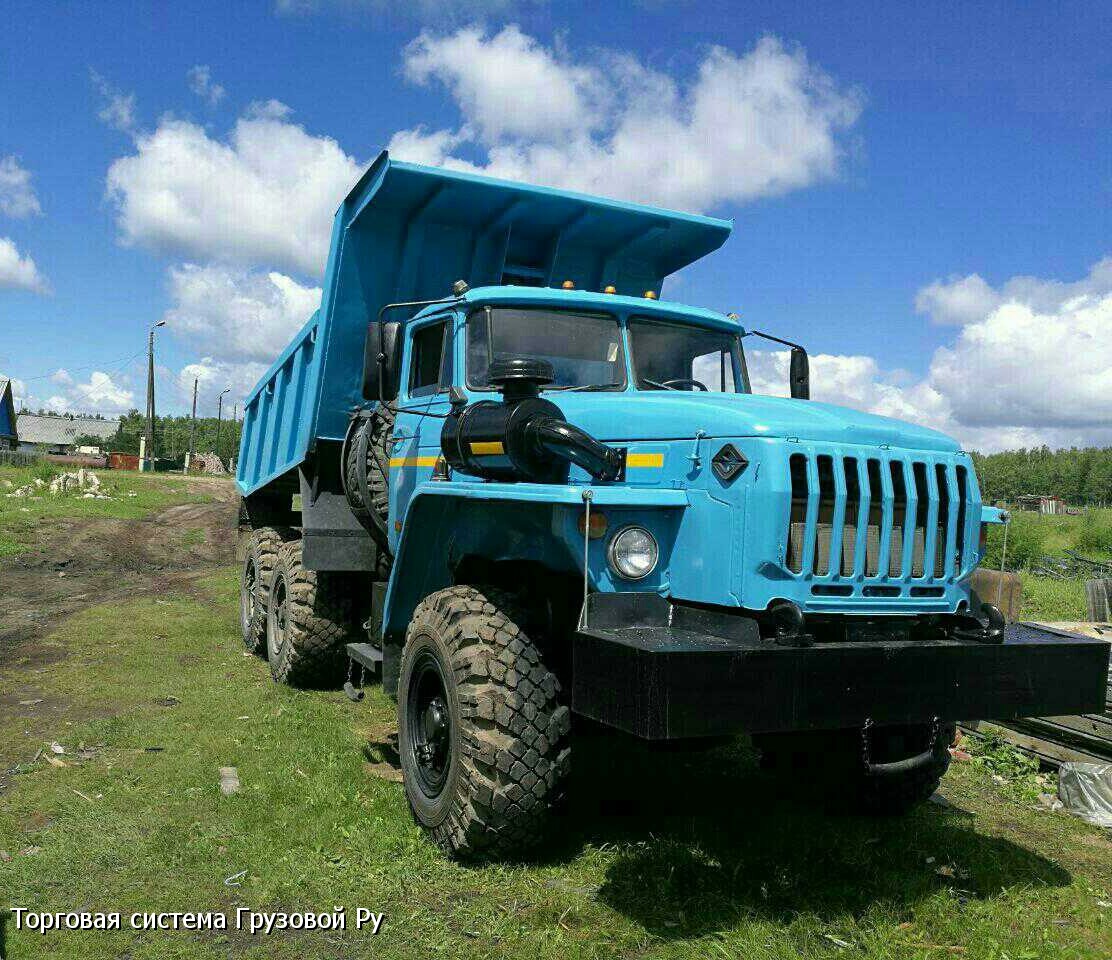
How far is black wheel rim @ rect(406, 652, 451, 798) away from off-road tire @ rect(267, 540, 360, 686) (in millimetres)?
2913

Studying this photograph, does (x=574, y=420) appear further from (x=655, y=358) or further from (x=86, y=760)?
(x=86, y=760)

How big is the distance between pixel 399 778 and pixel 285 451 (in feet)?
12.4

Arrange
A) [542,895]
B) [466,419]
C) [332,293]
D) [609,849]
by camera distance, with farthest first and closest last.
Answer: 1. [332,293]
2. [466,419]
3. [609,849]
4. [542,895]

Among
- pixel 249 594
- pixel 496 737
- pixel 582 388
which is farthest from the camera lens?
pixel 249 594

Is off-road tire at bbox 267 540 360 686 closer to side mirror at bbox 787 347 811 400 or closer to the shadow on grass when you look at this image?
the shadow on grass

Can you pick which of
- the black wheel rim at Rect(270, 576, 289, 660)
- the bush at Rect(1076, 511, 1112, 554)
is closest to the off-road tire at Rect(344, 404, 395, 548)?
the black wheel rim at Rect(270, 576, 289, 660)

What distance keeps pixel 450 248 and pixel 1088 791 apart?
5144 millimetres

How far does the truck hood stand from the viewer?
142 inches

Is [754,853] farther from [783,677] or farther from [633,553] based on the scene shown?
[633,553]

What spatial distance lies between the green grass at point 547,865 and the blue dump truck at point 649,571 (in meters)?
0.29

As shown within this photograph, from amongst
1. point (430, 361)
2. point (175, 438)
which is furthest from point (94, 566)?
point (175, 438)

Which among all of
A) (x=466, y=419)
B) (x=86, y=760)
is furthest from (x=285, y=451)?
(x=466, y=419)

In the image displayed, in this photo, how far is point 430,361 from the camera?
5.38 metres

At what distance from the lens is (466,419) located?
4.44 meters
